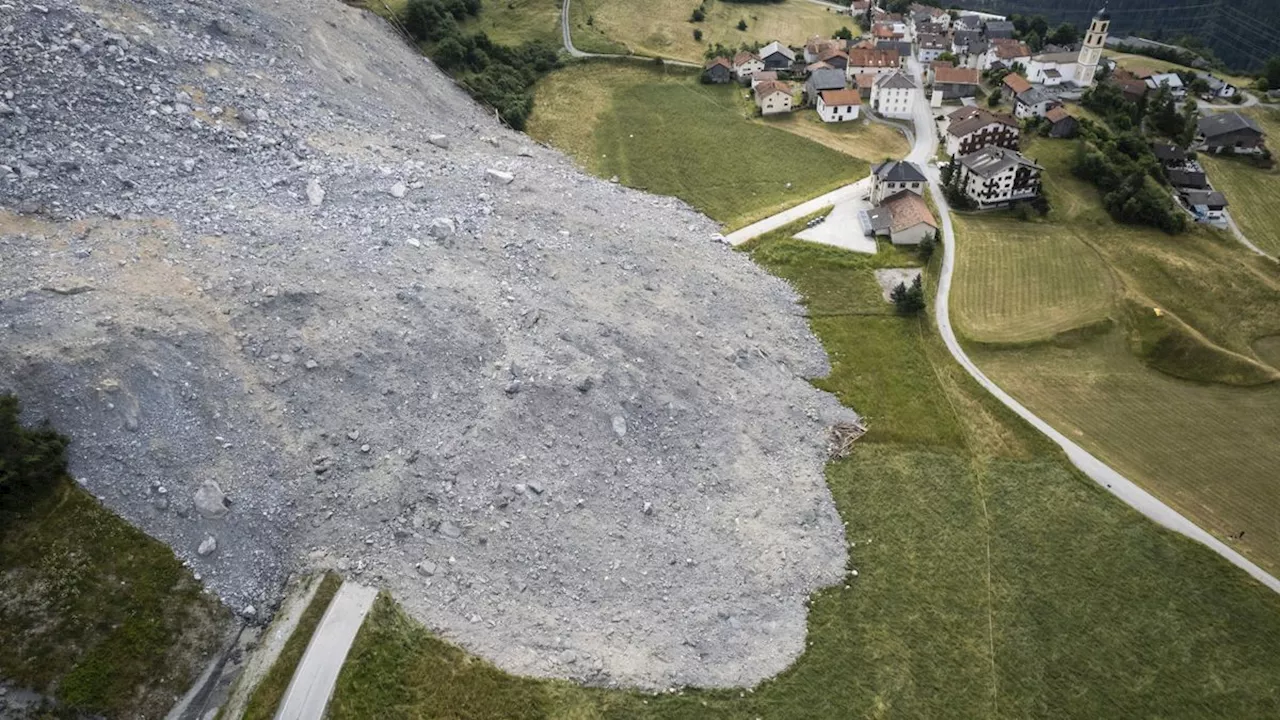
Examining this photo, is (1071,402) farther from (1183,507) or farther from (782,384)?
(782,384)

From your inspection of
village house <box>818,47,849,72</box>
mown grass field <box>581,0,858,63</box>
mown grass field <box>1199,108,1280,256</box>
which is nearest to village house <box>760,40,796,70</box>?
village house <box>818,47,849,72</box>

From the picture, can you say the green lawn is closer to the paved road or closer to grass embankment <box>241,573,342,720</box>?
grass embankment <box>241,573,342,720</box>

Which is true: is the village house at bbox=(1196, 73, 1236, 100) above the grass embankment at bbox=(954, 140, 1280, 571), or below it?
above

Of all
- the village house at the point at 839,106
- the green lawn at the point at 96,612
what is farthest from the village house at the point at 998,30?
the green lawn at the point at 96,612

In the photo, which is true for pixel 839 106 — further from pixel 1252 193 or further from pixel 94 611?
pixel 94 611

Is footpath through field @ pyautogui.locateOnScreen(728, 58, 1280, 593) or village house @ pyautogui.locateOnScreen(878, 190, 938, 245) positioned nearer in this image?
footpath through field @ pyautogui.locateOnScreen(728, 58, 1280, 593)

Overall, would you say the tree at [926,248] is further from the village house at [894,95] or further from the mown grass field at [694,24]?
the mown grass field at [694,24]
